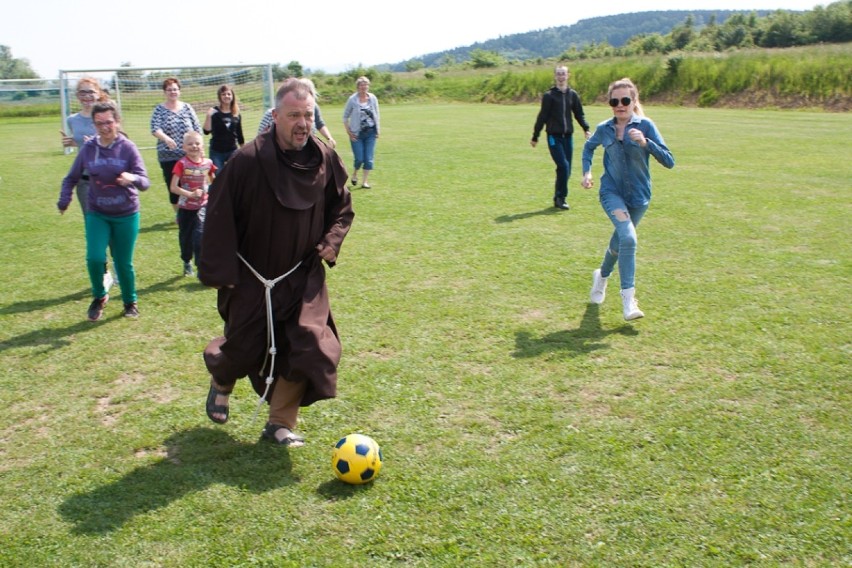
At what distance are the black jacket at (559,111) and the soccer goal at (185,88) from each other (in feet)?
42.7

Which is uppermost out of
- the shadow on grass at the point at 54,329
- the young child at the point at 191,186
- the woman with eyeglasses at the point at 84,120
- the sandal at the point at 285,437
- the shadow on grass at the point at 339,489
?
the woman with eyeglasses at the point at 84,120

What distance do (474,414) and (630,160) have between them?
9.74 ft

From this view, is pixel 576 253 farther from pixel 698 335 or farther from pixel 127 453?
pixel 127 453

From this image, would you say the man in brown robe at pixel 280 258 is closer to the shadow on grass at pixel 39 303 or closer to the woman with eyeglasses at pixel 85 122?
the woman with eyeglasses at pixel 85 122

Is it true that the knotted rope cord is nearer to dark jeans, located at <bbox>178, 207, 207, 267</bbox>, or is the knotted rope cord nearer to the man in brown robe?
the man in brown robe

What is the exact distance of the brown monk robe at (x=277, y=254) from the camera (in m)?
4.41

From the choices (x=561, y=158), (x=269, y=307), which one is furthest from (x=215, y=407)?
(x=561, y=158)

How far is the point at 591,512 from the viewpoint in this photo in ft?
13.2

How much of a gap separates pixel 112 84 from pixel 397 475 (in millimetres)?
23867

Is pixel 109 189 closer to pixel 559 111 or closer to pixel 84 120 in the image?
pixel 84 120

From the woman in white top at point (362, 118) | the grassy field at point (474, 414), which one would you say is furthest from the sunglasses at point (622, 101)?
the woman in white top at point (362, 118)

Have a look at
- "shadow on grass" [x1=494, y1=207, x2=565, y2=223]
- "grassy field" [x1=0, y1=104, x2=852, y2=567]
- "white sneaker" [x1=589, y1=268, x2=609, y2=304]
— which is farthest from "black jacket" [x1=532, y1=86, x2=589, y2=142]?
"white sneaker" [x1=589, y1=268, x2=609, y2=304]

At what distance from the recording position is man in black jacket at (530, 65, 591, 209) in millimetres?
11844

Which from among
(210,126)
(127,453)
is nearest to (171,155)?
(210,126)
